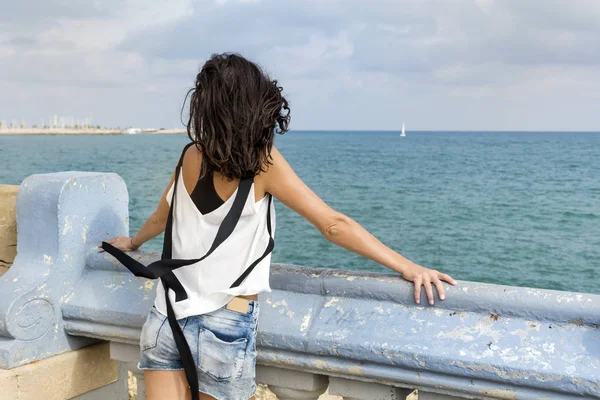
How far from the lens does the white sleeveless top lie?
7.43 ft

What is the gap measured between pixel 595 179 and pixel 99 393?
63.3 meters

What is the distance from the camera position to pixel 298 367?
2379mm

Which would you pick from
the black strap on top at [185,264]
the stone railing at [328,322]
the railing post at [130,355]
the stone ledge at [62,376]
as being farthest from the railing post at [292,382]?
the stone ledge at [62,376]

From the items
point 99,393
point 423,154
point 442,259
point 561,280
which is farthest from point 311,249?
point 423,154

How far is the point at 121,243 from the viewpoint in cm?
295

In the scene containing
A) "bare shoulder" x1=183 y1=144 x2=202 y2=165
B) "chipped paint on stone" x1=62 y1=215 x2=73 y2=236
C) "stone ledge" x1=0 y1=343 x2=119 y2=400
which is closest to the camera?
"bare shoulder" x1=183 y1=144 x2=202 y2=165

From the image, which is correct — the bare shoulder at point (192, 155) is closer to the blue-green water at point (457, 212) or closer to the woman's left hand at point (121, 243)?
the woman's left hand at point (121, 243)

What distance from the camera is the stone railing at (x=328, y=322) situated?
2053mm

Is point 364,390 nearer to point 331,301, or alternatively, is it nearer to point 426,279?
point 331,301

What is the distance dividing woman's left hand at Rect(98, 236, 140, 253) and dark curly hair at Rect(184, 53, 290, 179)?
0.88m

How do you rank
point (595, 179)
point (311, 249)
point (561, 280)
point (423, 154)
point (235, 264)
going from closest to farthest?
point (235, 264)
point (561, 280)
point (311, 249)
point (595, 179)
point (423, 154)

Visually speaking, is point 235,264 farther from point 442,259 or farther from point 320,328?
point 442,259

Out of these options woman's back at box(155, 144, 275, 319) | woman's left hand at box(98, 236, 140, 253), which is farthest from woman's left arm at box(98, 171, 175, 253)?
woman's back at box(155, 144, 275, 319)

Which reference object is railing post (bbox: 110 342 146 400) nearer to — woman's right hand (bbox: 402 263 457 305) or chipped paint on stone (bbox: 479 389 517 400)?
woman's right hand (bbox: 402 263 457 305)
